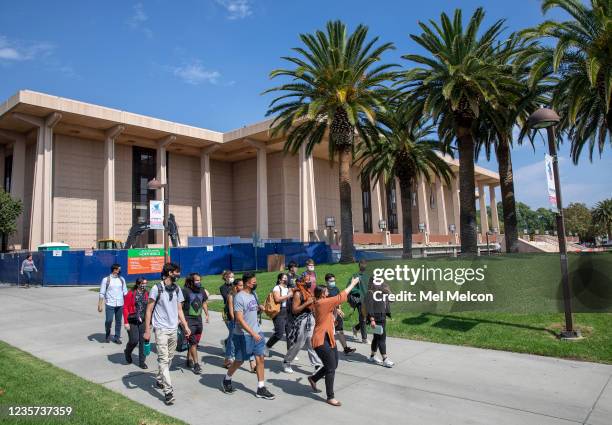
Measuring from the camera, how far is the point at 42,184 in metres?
34.6

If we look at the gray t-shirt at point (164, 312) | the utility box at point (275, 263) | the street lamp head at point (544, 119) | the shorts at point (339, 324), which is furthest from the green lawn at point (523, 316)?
the utility box at point (275, 263)

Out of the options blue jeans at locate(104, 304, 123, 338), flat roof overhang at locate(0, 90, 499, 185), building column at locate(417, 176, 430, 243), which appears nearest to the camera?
blue jeans at locate(104, 304, 123, 338)

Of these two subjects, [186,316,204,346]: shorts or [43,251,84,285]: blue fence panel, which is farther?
[43,251,84,285]: blue fence panel

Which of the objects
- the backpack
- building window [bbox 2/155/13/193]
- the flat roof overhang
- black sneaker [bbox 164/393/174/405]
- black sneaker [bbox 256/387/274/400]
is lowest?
black sneaker [bbox 256/387/274/400]

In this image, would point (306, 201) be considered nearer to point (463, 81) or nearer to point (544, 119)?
point (463, 81)

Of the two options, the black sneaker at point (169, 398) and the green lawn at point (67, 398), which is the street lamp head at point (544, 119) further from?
the green lawn at point (67, 398)

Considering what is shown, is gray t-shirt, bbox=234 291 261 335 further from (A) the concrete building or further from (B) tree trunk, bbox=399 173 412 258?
(A) the concrete building

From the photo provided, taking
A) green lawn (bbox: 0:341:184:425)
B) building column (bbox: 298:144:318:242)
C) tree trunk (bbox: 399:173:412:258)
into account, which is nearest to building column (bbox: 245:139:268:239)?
building column (bbox: 298:144:318:242)

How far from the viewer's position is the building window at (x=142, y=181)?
43344mm

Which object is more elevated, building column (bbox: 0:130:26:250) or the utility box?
building column (bbox: 0:130:26:250)

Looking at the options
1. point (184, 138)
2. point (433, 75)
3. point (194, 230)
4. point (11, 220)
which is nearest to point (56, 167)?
point (11, 220)

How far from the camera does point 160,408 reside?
Result: 5730mm

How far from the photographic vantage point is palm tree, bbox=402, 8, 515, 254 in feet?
61.6

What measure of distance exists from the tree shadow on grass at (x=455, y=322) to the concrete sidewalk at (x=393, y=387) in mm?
1274
